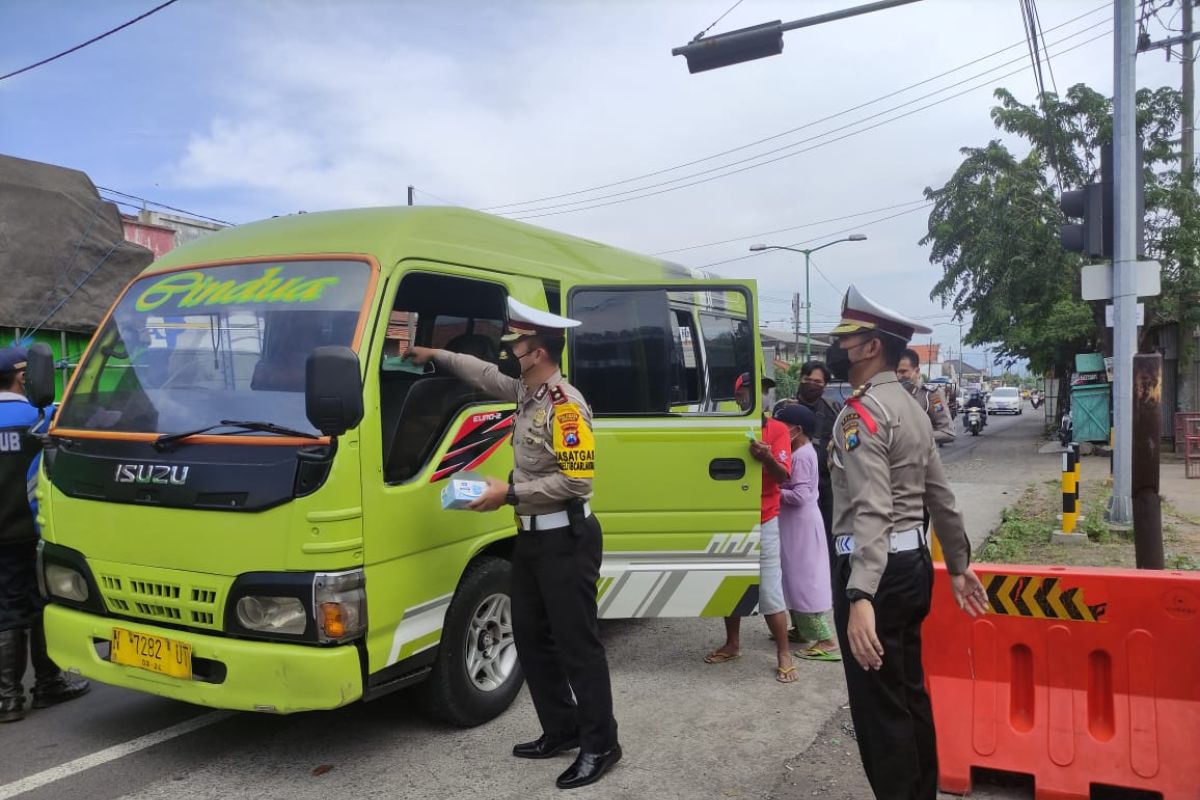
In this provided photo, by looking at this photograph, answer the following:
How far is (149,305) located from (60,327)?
5.28 metres

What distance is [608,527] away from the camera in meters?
4.71

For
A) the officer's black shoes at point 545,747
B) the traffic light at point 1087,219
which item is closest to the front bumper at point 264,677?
the officer's black shoes at point 545,747

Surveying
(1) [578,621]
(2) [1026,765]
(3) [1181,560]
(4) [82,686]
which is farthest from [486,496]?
(3) [1181,560]

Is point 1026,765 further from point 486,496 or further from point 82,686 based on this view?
point 82,686

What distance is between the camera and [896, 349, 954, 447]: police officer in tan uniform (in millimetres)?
5503

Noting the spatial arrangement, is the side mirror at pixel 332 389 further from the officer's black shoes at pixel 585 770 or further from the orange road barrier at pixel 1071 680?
the orange road barrier at pixel 1071 680

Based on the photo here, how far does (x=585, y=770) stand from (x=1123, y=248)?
7.33 m

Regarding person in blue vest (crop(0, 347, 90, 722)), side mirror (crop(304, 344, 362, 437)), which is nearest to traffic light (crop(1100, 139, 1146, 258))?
side mirror (crop(304, 344, 362, 437))

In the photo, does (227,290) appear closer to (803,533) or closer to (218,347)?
(218,347)

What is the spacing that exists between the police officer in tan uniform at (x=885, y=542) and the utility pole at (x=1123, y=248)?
604 cm

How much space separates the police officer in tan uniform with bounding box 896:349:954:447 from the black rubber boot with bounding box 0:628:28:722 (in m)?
5.09

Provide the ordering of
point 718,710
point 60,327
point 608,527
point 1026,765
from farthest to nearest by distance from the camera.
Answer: point 60,327
point 608,527
point 718,710
point 1026,765

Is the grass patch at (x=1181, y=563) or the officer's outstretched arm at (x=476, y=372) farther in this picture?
the grass patch at (x=1181, y=563)

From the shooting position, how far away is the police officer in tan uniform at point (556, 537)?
350 centimetres
